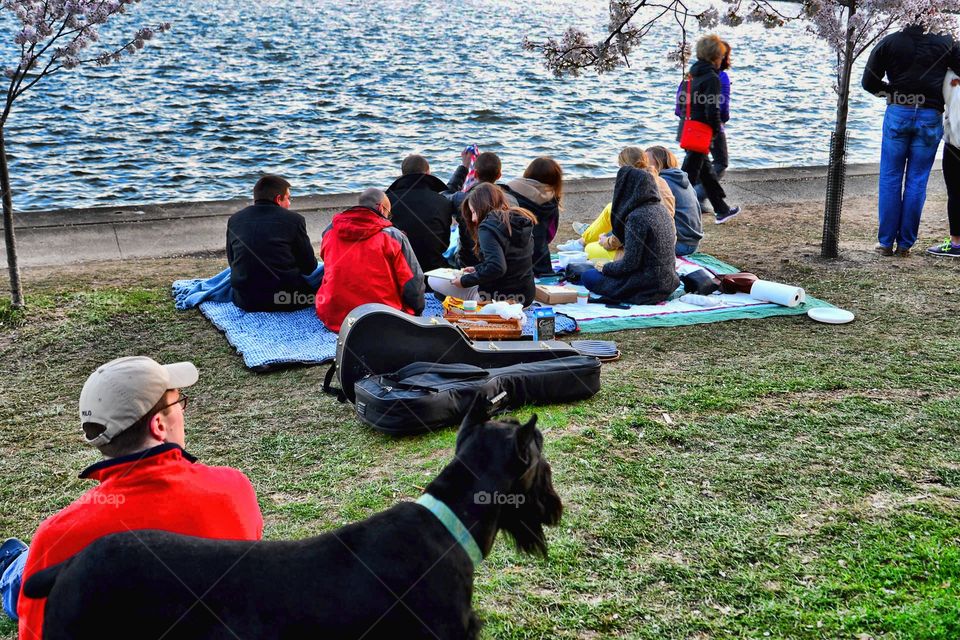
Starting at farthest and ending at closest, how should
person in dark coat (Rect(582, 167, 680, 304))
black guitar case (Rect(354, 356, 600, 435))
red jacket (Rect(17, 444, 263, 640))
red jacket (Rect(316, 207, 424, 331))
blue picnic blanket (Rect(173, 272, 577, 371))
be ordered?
1. person in dark coat (Rect(582, 167, 680, 304))
2. red jacket (Rect(316, 207, 424, 331))
3. blue picnic blanket (Rect(173, 272, 577, 371))
4. black guitar case (Rect(354, 356, 600, 435))
5. red jacket (Rect(17, 444, 263, 640))

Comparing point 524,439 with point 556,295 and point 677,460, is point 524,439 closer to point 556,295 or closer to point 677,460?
point 677,460

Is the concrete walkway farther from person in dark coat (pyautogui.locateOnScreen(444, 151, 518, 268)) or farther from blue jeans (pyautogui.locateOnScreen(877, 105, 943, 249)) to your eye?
blue jeans (pyautogui.locateOnScreen(877, 105, 943, 249))

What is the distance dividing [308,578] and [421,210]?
5742 mm

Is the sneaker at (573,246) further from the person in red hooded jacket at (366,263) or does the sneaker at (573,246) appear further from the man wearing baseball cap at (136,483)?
the man wearing baseball cap at (136,483)

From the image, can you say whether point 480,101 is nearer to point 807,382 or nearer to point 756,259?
point 756,259

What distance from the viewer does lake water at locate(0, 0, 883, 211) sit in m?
17.2

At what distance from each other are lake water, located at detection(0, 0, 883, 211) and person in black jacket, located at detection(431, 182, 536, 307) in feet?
31.0

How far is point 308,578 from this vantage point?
7.11ft

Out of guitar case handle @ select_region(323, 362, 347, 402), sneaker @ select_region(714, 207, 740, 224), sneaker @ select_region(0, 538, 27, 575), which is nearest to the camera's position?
sneaker @ select_region(0, 538, 27, 575)

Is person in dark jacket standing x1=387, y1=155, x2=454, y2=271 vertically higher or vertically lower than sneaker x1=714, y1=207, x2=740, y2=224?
higher

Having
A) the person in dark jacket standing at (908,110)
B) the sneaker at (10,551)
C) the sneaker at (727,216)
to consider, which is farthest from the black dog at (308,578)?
the sneaker at (727,216)

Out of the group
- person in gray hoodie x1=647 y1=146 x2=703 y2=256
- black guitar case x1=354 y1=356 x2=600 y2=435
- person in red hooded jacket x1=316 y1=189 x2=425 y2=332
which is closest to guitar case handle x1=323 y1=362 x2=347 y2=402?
black guitar case x1=354 y1=356 x2=600 y2=435

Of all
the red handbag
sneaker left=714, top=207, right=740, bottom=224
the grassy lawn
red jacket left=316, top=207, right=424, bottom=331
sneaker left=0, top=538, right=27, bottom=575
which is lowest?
the grassy lawn

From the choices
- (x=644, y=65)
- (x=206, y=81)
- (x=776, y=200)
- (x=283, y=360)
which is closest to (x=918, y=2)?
(x=776, y=200)
